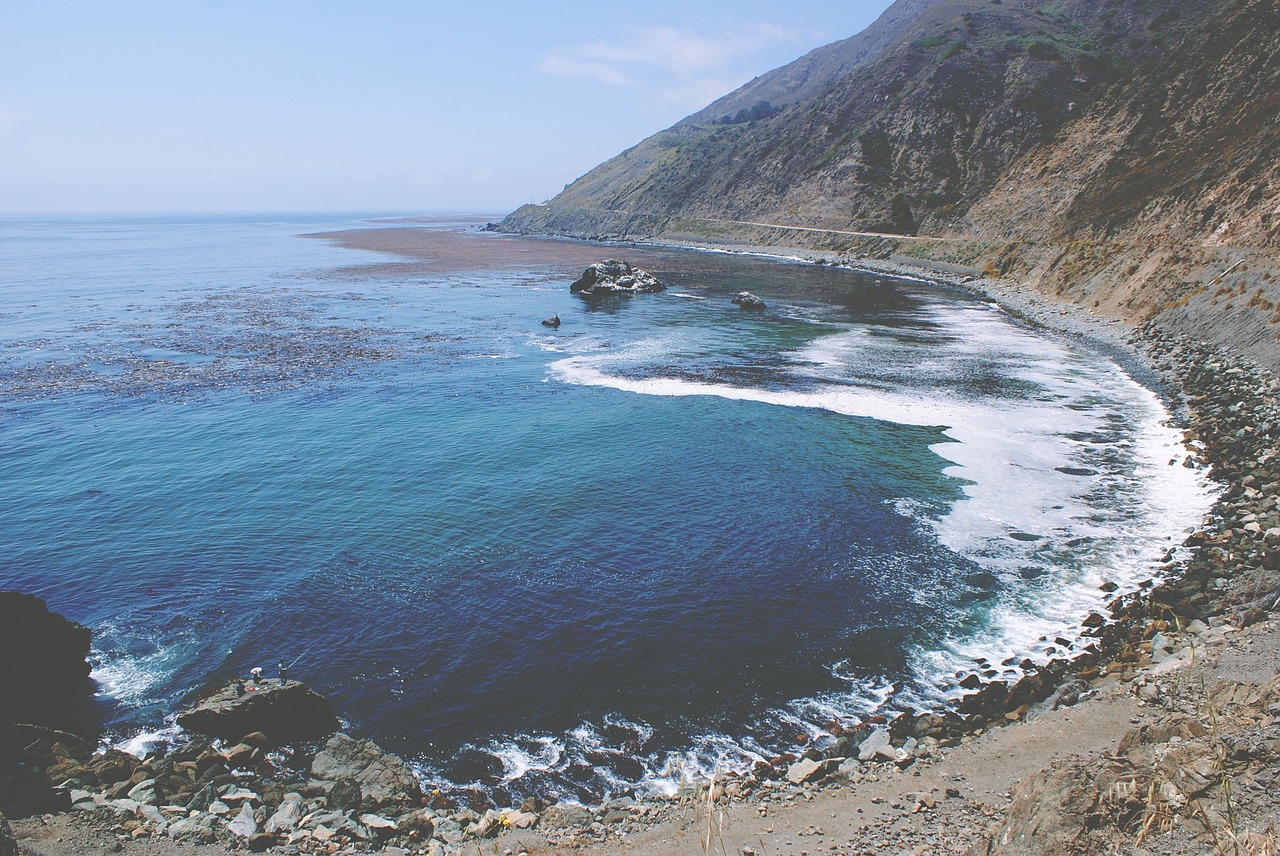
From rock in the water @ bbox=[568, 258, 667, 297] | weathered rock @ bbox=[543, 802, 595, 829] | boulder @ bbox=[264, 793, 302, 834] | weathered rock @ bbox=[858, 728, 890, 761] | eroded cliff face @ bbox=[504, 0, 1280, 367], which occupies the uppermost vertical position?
eroded cliff face @ bbox=[504, 0, 1280, 367]

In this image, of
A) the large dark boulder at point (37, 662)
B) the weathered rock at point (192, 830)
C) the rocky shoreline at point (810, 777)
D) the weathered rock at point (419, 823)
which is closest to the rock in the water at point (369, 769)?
the rocky shoreline at point (810, 777)

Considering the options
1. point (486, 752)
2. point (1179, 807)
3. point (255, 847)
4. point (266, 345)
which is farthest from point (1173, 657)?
point (266, 345)

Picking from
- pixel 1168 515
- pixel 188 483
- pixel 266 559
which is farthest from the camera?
pixel 188 483

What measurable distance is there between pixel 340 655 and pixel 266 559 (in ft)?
22.7

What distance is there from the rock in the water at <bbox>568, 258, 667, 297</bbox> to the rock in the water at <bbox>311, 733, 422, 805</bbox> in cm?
7941

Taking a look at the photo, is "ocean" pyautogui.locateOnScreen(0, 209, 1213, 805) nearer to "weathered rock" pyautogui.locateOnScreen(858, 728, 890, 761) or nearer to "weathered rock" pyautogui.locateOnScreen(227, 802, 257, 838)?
"weathered rock" pyautogui.locateOnScreen(858, 728, 890, 761)

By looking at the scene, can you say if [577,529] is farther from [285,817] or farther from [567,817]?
[285,817]

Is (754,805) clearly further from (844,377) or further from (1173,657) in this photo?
(844,377)

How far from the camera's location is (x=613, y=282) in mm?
94312

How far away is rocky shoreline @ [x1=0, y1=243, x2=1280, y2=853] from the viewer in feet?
35.9

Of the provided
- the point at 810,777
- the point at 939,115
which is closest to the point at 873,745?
the point at 810,777

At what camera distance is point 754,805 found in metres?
14.0

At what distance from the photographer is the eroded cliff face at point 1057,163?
59.8m

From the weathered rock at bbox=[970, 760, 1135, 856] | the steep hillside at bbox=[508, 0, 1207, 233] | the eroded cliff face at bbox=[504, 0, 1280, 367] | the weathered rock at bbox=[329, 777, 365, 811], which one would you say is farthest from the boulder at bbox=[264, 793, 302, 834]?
the steep hillside at bbox=[508, 0, 1207, 233]
